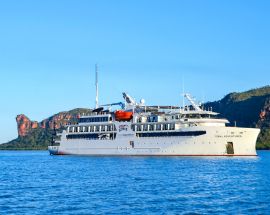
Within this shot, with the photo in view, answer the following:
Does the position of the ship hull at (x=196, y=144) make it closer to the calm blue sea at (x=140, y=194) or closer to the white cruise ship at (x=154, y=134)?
the white cruise ship at (x=154, y=134)

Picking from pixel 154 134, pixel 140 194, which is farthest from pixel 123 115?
pixel 140 194

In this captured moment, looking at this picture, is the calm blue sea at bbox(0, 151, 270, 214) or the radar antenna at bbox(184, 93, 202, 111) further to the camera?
the radar antenna at bbox(184, 93, 202, 111)

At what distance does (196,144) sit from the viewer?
104 meters

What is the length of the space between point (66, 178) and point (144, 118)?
186 ft

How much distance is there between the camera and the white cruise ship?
337ft

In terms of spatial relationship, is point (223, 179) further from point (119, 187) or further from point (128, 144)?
point (128, 144)

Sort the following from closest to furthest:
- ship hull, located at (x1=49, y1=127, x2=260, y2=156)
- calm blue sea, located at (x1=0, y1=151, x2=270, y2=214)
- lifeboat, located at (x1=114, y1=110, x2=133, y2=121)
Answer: calm blue sea, located at (x1=0, y1=151, x2=270, y2=214)
ship hull, located at (x1=49, y1=127, x2=260, y2=156)
lifeboat, located at (x1=114, y1=110, x2=133, y2=121)

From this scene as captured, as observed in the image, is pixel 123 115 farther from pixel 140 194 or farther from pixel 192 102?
pixel 140 194

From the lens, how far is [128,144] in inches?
4530

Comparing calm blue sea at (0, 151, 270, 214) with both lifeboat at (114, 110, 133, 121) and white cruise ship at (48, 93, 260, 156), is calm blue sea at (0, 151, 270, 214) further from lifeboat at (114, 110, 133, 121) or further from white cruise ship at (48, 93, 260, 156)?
lifeboat at (114, 110, 133, 121)

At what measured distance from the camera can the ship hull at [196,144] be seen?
336 ft

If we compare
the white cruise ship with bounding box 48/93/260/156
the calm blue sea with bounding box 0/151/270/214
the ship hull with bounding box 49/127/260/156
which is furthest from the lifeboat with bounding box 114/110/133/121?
the calm blue sea with bounding box 0/151/270/214

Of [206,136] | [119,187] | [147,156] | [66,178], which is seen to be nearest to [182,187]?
[119,187]

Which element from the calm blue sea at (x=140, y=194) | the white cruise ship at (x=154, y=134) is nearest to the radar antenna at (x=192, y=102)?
the white cruise ship at (x=154, y=134)
